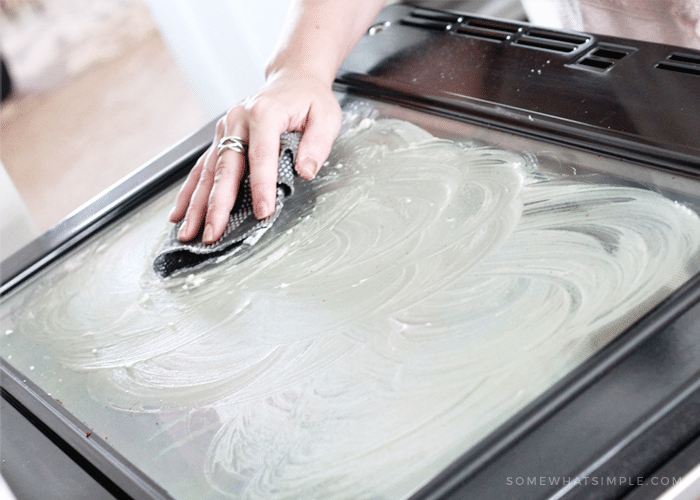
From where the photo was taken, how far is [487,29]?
99 centimetres

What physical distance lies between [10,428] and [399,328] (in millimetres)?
402

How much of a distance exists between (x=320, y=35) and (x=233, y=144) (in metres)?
0.24

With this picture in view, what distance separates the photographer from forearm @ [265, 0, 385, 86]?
0.99 m

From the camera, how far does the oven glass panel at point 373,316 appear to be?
0.51 meters

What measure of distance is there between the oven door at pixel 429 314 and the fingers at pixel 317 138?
0.02 metres

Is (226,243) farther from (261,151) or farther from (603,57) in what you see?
(603,57)

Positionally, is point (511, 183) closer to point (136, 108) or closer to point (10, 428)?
point (10, 428)

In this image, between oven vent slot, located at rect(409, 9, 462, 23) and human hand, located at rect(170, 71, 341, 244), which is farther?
oven vent slot, located at rect(409, 9, 462, 23)

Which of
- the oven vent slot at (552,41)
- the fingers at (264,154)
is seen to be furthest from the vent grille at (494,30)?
the fingers at (264,154)

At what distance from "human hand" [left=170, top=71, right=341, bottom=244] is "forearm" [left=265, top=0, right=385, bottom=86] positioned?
0.03m

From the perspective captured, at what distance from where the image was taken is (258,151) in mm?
862

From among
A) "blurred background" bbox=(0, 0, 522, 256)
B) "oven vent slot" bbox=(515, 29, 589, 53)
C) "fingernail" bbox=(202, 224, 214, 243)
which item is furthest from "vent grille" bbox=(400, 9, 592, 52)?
"fingernail" bbox=(202, 224, 214, 243)

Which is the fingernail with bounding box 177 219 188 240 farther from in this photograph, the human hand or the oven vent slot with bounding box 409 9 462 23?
the oven vent slot with bounding box 409 9 462 23

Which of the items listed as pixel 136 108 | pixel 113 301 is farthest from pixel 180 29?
pixel 136 108
